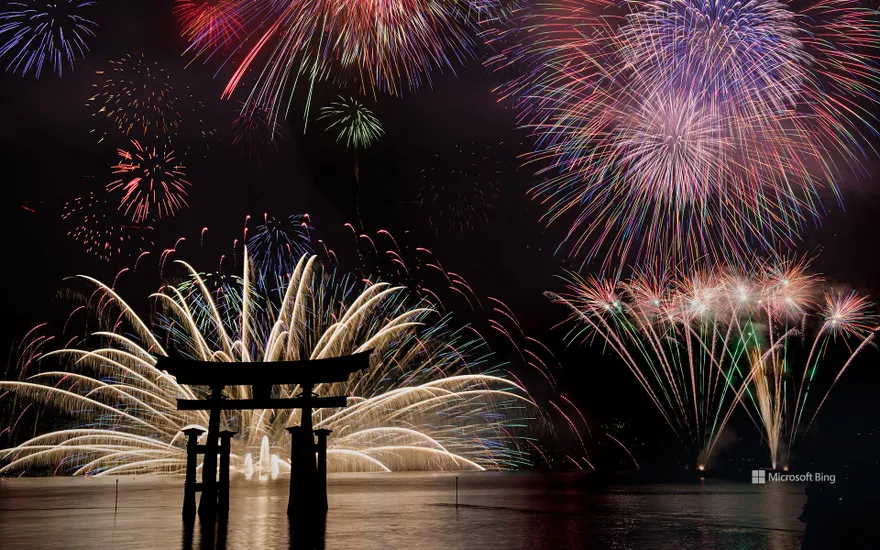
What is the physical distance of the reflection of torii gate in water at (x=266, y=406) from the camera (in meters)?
23.1

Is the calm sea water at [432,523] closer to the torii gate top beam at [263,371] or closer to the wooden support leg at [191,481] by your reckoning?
the wooden support leg at [191,481]

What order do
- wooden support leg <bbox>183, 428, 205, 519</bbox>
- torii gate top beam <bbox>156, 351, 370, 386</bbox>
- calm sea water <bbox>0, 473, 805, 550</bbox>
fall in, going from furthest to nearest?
torii gate top beam <bbox>156, 351, 370, 386</bbox> → wooden support leg <bbox>183, 428, 205, 519</bbox> → calm sea water <bbox>0, 473, 805, 550</bbox>

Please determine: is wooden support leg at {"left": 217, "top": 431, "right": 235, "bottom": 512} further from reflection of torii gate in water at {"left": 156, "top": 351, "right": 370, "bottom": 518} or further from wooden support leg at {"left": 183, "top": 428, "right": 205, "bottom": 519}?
wooden support leg at {"left": 183, "top": 428, "right": 205, "bottom": 519}

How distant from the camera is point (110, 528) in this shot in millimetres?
20594

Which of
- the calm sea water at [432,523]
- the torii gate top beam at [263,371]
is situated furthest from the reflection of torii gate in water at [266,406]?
the calm sea water at [432,523]

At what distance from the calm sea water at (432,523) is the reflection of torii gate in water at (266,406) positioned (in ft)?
2.62

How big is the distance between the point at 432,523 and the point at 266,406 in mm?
5867

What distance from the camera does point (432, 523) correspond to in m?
21.5

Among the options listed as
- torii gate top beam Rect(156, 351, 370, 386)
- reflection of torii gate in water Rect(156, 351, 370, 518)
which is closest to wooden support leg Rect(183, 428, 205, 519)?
reflection of torii gate in water Rect(156, 351, 370, 518)

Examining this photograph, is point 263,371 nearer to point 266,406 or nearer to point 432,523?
point 266,406

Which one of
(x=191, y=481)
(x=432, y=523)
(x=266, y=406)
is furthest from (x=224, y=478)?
(x=432, y=523)

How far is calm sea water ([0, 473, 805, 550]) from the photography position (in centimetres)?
1702

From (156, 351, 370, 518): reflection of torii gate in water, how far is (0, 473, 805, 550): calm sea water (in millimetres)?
799

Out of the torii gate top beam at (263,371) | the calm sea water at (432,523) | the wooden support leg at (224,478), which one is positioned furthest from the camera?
the wooden support leg at (224,478)
